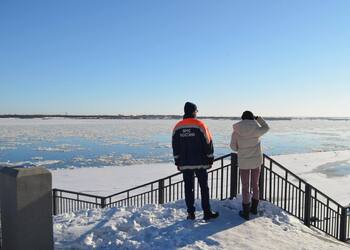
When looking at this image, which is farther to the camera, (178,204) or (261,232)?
(178,204)

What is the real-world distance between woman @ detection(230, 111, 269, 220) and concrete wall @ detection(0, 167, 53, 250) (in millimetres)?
3484

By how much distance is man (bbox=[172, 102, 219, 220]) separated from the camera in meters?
6.08

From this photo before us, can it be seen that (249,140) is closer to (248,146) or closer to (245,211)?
(248,146)

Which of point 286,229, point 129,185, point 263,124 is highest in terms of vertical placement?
point 263,124

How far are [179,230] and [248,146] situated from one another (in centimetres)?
192

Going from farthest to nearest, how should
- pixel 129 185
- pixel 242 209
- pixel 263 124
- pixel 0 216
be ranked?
pixel 129 185
pixel 242 209
pixel 263 124
pixel 0 216

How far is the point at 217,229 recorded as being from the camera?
20.1ft

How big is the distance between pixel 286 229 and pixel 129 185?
48.4ft

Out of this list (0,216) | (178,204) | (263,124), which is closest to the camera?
(0,216)

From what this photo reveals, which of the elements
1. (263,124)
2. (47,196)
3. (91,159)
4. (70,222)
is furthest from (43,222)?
(91,159)

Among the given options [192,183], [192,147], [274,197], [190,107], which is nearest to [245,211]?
[192,183]

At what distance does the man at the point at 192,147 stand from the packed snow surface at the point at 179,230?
0.68 metres

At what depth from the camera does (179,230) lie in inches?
235

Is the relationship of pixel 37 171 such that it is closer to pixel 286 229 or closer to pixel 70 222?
pixel 70 222
